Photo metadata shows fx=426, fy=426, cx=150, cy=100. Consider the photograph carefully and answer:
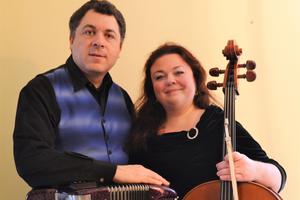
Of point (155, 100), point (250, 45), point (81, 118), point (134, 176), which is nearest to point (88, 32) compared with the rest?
point (81, 118)

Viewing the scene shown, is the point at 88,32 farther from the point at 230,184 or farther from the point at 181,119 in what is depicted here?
the point at 230,184

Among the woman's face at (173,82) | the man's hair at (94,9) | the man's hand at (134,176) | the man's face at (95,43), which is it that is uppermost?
the man's hair at (94,9)

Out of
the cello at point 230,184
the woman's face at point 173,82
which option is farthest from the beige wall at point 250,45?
the cello at point 230,184

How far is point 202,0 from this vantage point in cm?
205

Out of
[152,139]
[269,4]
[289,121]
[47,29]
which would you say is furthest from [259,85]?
[47,29]

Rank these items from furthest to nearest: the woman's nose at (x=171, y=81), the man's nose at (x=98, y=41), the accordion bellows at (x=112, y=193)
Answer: the woman's nose at (x=171, y=81) → the man's nose at (x=98, y=41) → the accordion bellows at (x=112, y=193)

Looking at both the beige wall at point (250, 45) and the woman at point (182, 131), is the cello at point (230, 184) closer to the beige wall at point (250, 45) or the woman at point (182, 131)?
the woman at point (182, 131)

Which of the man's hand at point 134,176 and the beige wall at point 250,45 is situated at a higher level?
the beige wall at point 250,45

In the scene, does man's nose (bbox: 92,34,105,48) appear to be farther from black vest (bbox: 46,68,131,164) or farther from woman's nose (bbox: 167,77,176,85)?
woman's nose (bbox: 167,77,176,85)

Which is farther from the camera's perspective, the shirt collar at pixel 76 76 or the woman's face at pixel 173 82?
the woman's face at pixel 173 82

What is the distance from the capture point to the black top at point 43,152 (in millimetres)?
1194

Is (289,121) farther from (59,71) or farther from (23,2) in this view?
(23,2)

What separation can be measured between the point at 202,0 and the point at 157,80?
65 centimetres

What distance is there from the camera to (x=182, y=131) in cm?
154
